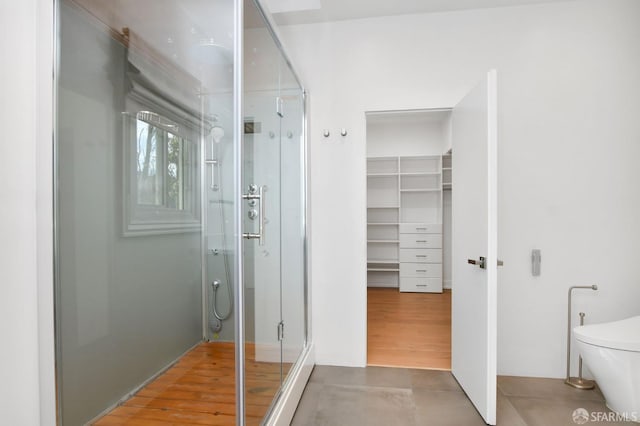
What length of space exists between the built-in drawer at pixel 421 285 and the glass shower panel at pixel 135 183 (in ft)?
13.9

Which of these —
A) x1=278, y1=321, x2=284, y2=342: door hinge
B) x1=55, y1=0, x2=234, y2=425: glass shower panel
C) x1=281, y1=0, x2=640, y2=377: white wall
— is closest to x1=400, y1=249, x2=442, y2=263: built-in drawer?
x1=281, y1=0, x2=640, y2=377: white wall

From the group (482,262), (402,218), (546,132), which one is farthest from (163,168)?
(402,218)

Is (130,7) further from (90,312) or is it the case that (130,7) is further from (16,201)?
(90,312)

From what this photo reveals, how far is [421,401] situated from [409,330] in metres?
1.33

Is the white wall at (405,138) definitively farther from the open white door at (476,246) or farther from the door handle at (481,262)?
the door handle at (481,262)

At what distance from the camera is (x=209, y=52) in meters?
1.44

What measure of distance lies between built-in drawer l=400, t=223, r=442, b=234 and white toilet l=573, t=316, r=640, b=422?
3118 mm

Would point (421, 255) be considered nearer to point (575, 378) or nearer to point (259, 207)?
point (575, 378)

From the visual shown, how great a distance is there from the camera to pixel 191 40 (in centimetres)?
144

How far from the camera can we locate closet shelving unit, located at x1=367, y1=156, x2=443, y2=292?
514 cm

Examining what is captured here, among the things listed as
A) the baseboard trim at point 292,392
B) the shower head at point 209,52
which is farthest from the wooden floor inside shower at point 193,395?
A: the shower head at point 209,52

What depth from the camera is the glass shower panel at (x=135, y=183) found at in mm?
1062

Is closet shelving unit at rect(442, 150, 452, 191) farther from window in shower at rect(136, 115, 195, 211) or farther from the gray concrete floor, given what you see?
window in shower at rect(136, 115, 195, 211)

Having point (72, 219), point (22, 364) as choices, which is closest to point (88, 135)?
point (72, 219)
